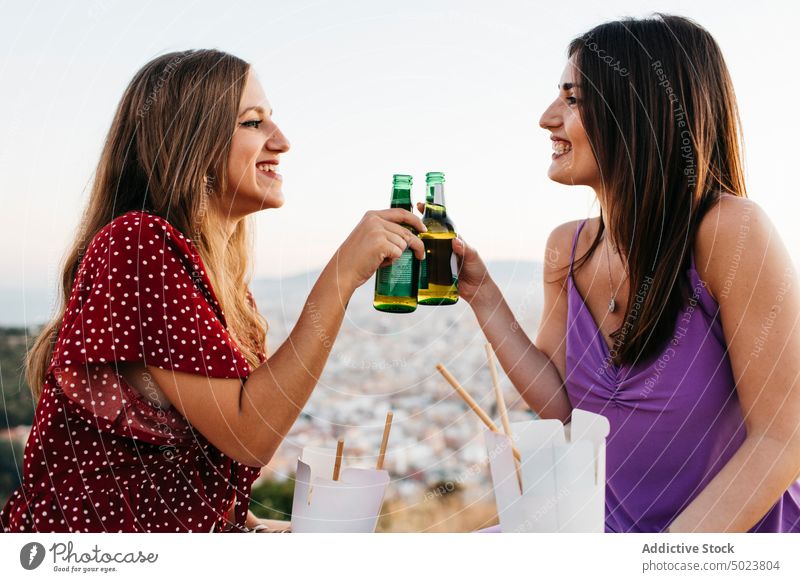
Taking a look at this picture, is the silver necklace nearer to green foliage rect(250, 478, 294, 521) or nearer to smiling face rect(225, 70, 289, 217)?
smiling face rect(225, 70, 289, 217)

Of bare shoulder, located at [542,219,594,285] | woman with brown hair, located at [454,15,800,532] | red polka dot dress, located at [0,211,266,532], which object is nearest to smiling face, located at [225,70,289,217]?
red polka dot dress, located at [0,211,266,532]

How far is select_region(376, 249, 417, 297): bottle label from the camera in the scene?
139 cm

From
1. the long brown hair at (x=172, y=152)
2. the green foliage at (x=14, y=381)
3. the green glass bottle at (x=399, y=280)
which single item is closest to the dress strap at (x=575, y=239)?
the green glass bottle at (x=399, y=280)

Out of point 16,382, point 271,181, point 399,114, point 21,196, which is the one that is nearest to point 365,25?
point 399,114

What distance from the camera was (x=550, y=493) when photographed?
108 cm

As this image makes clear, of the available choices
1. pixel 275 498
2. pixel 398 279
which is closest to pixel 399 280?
pixel 398 279

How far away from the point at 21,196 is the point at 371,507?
99 cm

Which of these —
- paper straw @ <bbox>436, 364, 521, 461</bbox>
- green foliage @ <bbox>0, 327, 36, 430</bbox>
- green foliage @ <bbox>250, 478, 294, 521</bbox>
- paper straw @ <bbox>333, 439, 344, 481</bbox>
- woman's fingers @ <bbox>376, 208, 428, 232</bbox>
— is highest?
woman's fingers @ <bbox>376, 208, 428, 232</bbox>

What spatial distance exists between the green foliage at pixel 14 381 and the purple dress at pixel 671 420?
122 centimetres

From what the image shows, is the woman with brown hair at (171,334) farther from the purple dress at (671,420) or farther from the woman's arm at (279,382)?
the purple dress at (671,420)

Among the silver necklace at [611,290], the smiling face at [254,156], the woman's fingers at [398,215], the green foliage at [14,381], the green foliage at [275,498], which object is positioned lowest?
the green foliage at [275,498]

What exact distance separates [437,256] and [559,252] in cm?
36

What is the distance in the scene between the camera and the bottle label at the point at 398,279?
4.55ft

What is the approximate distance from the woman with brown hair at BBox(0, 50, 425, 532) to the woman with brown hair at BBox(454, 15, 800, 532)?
0.46 m
